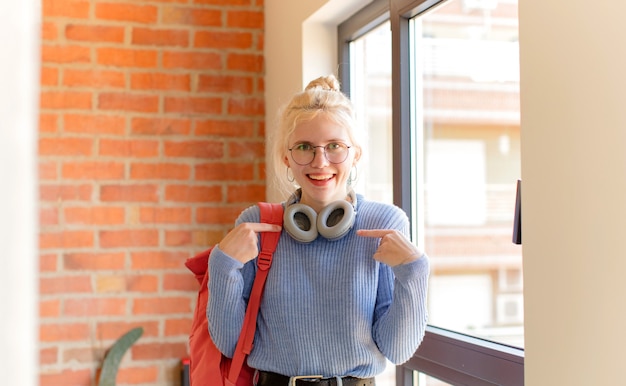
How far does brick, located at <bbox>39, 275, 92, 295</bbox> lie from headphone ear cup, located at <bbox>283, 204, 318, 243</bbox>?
1.43 meters

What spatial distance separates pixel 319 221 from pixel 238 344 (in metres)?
0.31

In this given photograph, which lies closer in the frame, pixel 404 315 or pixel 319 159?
pixel 404 315

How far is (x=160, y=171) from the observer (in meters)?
2.84

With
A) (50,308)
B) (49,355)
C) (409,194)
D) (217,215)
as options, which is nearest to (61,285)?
(50,308)

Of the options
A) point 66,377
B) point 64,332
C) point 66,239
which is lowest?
point 66,377

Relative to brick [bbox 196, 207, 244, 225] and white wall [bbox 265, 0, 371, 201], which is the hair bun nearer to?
white wall [bbox 265, 0, 371, 201]

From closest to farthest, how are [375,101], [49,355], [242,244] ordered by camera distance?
[242,244], [375,101], [49,355]

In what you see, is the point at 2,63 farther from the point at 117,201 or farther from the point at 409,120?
the point at 117,201

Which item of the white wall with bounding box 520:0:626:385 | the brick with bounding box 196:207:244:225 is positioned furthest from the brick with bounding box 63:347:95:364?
the white wall with bounding box 520:0:626:385

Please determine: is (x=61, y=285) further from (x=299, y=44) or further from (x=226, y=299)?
(x=226, y=299)

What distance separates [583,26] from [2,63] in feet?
3.35

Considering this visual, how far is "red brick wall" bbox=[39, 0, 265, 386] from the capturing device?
8.99 feet

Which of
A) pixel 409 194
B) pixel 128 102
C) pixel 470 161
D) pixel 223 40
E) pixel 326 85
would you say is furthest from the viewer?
pixel 470 161

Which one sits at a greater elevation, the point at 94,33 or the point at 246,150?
the point at 94,33
